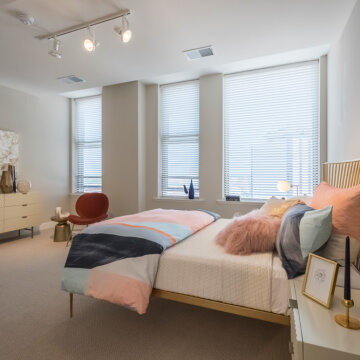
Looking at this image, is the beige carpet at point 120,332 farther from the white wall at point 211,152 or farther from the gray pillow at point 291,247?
the white wall at point 211,152

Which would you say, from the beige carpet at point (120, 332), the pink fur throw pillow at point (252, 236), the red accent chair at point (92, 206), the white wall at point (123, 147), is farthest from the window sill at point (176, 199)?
the pink fur throw pillow at point (252, 236)

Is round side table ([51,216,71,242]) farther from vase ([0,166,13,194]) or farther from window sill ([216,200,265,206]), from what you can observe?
window sill ([216,200,265,206])

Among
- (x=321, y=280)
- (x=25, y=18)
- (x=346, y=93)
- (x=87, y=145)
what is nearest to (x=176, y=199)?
(x=87, y=145)

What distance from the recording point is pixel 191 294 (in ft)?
5.58

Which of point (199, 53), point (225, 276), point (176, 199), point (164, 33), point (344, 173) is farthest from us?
point (176, 199)

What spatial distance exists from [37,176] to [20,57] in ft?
8.20

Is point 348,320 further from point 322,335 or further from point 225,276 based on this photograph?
point 225,276

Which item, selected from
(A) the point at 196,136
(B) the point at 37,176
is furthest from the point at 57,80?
(A) the point at 196,136

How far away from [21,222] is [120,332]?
10.9 ft

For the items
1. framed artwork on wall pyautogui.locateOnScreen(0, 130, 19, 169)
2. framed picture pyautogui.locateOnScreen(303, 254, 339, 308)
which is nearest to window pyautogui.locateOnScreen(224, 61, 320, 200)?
framed picture pyautogui.locateOnScreen(303, 254, 339, 308)

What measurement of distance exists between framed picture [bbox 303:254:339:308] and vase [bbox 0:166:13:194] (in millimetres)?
4596

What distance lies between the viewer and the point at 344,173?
92.3 inches

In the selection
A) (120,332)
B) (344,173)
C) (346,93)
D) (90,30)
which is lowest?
(120,332)

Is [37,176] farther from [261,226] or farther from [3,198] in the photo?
[261,226]
